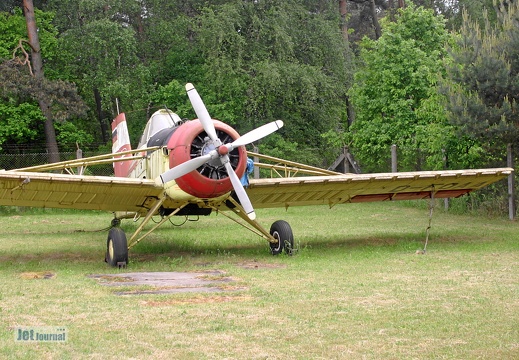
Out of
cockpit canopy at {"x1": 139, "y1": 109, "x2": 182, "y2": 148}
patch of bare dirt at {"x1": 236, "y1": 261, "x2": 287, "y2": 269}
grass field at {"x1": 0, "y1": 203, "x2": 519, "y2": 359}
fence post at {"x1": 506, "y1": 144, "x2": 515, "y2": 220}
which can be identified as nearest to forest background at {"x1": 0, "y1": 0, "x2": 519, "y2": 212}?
fence post at {"x1": 506, "y1": 144, "x2": 515, "y2": 220}

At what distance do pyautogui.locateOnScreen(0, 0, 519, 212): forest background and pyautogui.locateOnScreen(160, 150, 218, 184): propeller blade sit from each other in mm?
10665

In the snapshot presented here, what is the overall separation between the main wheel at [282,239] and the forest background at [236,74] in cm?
868

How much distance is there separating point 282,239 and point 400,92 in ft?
44.9

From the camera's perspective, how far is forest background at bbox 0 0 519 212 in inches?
989

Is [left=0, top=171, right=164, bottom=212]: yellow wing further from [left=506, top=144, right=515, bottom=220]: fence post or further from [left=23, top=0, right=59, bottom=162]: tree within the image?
[left=23, top=0, right=59, bottom=162]: tree

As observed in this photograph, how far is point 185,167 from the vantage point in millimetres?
10867

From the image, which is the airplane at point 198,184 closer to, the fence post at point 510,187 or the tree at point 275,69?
the fence post at point 510,187

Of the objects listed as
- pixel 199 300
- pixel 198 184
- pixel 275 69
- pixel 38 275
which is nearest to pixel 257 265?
pixel 198 184

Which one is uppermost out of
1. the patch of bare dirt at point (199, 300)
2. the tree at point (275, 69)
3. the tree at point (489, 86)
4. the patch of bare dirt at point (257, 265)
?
the tree at point (275, 69)

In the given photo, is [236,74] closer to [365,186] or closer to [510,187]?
[510,187]

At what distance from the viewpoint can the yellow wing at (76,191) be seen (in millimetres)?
10961

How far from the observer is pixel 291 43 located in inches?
1160

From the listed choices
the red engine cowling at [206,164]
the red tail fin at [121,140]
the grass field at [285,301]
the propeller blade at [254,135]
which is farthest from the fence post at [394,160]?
the red engine cowling at [206,164]

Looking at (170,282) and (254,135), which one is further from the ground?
(254,135)
